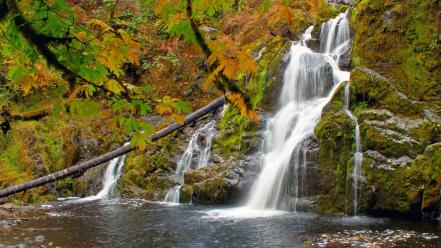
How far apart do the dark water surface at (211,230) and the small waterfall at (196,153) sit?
245 cm

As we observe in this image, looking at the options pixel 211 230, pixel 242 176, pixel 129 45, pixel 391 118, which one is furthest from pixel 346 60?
pixel 129 45

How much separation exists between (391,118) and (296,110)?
8.76 ft

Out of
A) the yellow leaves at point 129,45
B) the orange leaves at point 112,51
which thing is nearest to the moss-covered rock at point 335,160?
the yellow leaves at point 129,45

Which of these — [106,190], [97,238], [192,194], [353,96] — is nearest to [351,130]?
[353,96]

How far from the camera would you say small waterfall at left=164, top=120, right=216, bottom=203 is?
12341 millimetres

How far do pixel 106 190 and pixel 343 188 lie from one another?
6.97m

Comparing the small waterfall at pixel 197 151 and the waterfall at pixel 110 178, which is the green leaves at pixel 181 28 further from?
the waterfall at pixel 110 178

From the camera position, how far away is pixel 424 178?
27.6 feet

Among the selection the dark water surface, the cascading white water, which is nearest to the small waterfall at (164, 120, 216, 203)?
the dark water surface

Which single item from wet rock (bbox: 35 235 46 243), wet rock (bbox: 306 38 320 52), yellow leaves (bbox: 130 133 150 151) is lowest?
wet rock (bbox: 35 235 46 243)

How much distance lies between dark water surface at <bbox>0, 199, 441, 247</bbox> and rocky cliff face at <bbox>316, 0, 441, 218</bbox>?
69cm

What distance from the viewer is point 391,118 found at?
9344 millimetres

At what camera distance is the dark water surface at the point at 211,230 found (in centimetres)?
685

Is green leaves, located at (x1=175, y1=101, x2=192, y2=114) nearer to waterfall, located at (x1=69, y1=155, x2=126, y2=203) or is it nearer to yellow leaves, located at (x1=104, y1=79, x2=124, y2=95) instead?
yellow leaves, located at (x1=104, y1=79, x2=124, y2=95)
